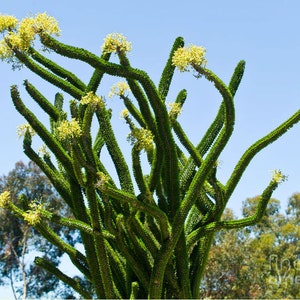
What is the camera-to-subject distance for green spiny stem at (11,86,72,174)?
331 inches

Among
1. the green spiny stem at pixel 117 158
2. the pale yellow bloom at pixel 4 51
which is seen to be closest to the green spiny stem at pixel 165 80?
the green spiny stem at pixel 117 158

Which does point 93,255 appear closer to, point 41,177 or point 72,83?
point 72,83

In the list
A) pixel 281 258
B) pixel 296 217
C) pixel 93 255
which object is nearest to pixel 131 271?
pixel 93 255

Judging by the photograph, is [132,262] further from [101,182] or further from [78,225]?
[101,182]

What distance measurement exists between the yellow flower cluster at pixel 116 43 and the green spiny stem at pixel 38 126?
1.49 meters

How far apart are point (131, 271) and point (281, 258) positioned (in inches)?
766

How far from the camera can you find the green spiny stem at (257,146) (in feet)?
27.3

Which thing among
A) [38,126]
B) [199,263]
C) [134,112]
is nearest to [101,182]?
[38,126]

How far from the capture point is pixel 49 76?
8672 millimetres

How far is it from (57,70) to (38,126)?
39.0 inches

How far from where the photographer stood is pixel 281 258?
89.7 feet

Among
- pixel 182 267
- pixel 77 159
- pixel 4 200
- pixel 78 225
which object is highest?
pixel 77 159

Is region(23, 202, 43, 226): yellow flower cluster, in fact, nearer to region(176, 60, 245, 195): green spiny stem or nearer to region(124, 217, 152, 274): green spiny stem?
region(124, 217, 152, 274): green spiny stem

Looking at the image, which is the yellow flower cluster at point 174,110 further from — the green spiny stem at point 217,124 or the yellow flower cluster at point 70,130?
the yellow flower cluster at point 70,130
